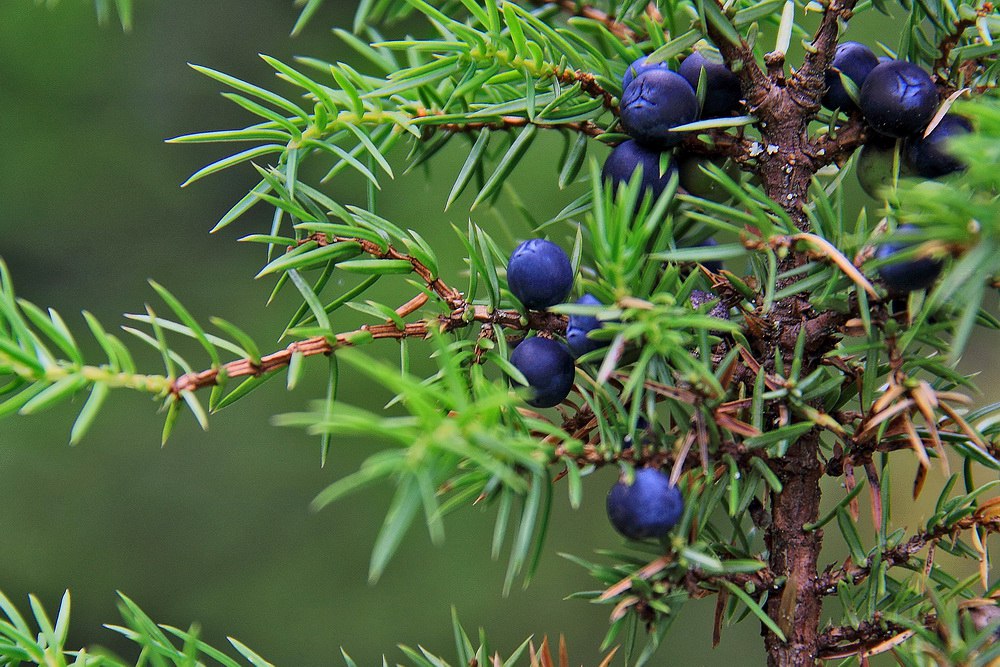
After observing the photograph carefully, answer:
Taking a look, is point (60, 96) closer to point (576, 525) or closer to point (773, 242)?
point (576, 525)

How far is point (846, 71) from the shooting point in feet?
1.44

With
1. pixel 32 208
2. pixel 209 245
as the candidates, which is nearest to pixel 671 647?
pixel 209 245

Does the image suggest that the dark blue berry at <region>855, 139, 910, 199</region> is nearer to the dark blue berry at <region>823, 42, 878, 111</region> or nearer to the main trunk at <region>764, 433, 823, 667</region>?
the dark blue berry at <region>823, 42, 878, 111</region>

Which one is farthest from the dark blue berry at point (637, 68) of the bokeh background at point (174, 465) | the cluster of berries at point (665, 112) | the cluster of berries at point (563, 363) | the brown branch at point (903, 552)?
the bokeh background at point (174, 465)

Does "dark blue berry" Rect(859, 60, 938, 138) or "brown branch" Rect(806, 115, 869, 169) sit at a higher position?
"dark blue berry" Rect(859, 60, 938, 138)

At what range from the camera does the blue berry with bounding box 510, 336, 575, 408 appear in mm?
392

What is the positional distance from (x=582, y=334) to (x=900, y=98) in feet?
0.59

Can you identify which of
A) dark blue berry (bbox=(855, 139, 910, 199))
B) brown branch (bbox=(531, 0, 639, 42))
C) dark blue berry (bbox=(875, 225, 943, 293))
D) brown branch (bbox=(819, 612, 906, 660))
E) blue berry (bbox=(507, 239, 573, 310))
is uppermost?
brown branch (bbox=(531, 0, 639, 42))

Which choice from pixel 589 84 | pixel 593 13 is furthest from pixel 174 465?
pixel 589 84

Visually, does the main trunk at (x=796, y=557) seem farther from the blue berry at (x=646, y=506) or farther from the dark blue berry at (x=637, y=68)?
the dark blue berry at (x=637, y=68)

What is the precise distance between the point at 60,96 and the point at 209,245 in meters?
0.44

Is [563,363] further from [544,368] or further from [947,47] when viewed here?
[947,47]

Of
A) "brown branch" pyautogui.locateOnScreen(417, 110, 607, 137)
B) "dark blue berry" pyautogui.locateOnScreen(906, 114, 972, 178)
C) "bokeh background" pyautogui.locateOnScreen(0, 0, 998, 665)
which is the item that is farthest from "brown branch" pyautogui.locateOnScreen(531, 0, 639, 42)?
"bokeh background" pyautogui.locateOnScreen(0, 0, 998, 665)

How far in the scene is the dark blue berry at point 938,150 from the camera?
40cm
